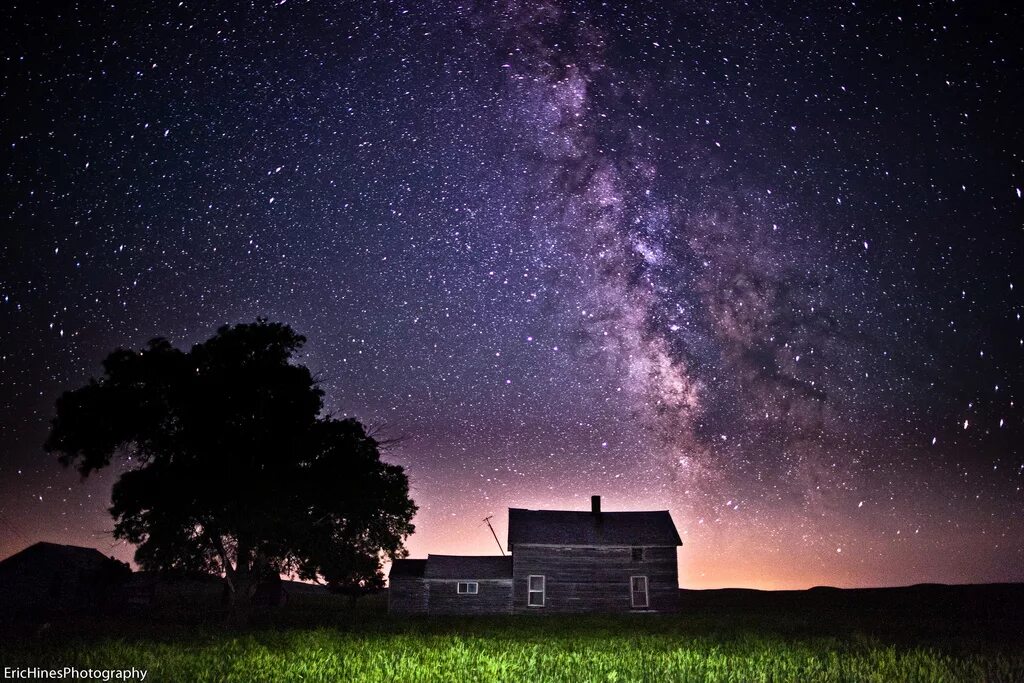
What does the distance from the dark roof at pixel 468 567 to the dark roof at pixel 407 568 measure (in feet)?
3.04

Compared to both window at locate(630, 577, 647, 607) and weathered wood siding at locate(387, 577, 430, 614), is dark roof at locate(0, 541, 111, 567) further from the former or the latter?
window at locate(630, 577, 647, 607)

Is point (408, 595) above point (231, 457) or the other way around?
the other way around

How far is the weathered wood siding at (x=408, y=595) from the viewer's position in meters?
39.2

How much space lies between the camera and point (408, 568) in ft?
137

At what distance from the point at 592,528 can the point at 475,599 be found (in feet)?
27.5

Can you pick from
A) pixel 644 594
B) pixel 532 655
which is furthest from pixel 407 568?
pixel 532 655

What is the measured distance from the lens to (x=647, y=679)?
1189 cm

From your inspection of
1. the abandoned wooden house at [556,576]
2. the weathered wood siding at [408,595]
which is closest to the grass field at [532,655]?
the abandoned wooden house at [556,576]

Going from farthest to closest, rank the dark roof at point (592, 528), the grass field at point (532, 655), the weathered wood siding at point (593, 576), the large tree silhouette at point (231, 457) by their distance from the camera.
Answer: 1. the dark roof at point (592, 528)
2. the weathered wood siding at point (593, 576)
3. the large tree silhouette at point (231, 457)
4. the grass field at point (532, 655)

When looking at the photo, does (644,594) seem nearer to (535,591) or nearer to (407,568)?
(535,591)

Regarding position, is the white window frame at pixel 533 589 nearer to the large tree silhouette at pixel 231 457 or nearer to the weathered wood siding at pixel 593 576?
the weathered wood siding at pixel 593 576

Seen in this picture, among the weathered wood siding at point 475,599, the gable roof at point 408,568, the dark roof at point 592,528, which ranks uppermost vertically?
the dark roof at point 592,528

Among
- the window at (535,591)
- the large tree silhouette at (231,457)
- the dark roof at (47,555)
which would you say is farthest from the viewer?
the dark roof at (47,555)

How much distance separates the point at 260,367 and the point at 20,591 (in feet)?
130
